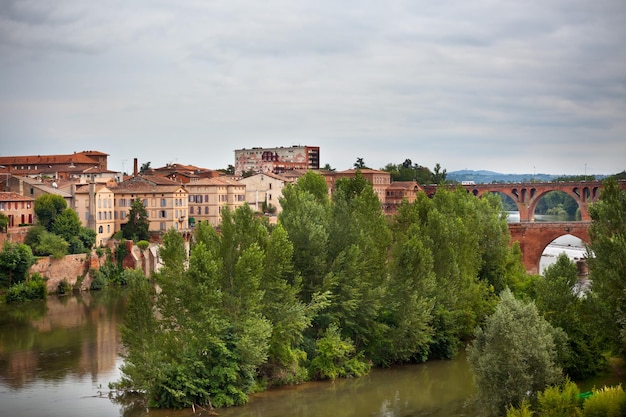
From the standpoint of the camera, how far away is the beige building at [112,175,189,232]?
213 ft

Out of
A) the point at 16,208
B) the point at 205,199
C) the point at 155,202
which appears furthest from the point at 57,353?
the point at 205,199

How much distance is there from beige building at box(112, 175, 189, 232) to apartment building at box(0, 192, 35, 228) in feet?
23.0

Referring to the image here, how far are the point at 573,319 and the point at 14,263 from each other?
32903mm

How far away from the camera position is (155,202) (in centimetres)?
6669

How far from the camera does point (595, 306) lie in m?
27.8

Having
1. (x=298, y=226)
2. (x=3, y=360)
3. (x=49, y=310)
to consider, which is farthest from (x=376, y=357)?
(x=49, y=310)

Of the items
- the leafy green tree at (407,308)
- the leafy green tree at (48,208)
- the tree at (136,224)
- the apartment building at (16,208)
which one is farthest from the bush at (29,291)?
the leafy green tree at (407,308)

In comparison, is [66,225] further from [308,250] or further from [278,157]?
[278,157]

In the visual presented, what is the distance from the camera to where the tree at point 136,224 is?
6247 centimetres

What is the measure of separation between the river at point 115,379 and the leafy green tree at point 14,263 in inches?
411

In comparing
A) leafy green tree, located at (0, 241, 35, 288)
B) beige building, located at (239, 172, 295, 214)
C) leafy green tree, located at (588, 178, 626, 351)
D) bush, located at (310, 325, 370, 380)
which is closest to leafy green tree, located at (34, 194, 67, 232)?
leafy green tree, located at (0, 241, 35, 288)

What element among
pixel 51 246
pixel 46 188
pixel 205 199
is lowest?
pixel 51 246

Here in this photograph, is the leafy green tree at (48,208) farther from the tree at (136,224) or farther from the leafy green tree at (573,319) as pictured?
the leafy green tree at (573,319)

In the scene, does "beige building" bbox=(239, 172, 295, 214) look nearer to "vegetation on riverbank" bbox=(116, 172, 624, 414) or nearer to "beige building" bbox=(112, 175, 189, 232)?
"beige building" bbox=(112, 175, 189, 232)
